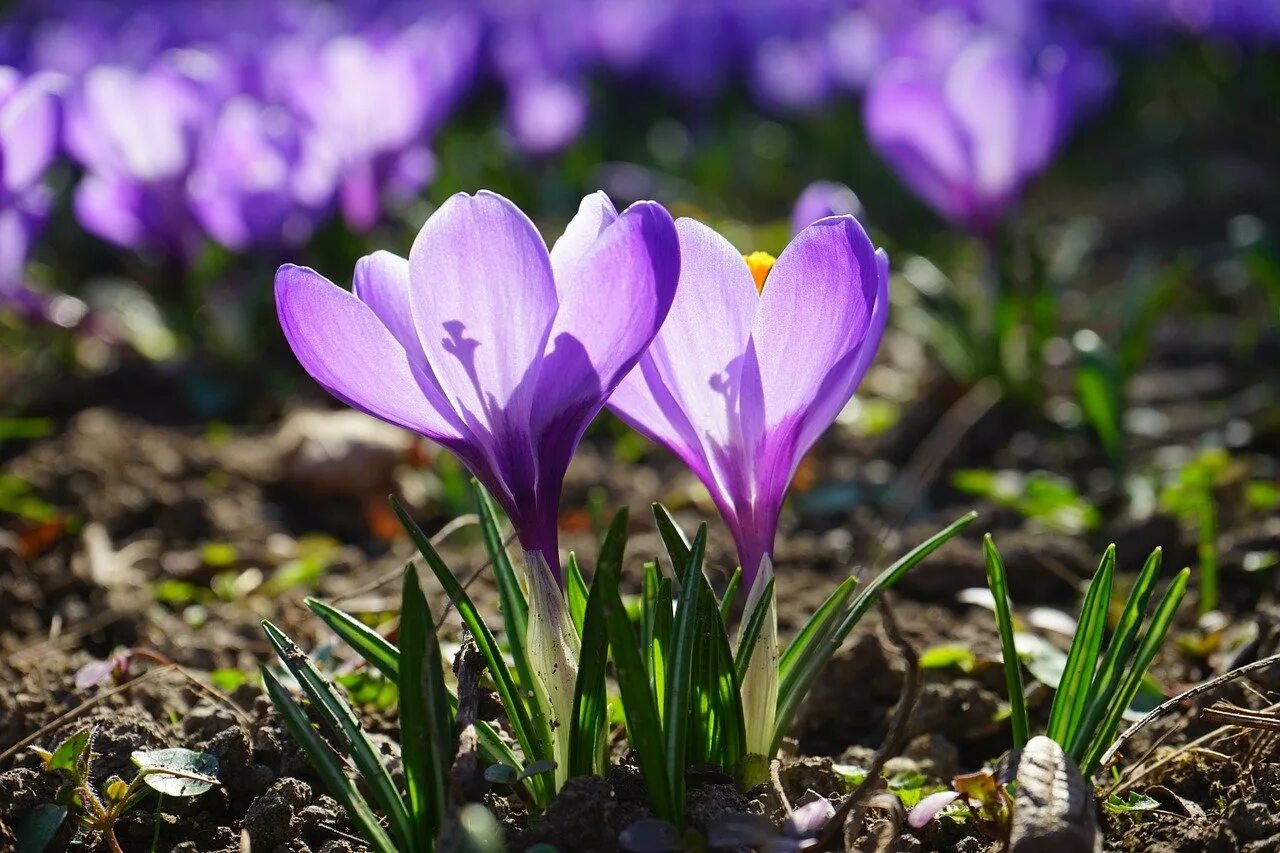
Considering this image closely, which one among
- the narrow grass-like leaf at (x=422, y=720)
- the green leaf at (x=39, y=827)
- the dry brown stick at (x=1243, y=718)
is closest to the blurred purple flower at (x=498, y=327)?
the narrow grass-like leaf at (x=422, y=720)

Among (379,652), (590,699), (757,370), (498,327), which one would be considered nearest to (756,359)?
(757,370)

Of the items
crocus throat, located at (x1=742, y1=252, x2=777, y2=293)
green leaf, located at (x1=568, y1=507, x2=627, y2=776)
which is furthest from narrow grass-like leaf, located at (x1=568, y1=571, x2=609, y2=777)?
crocus throat, located at (x1=742, y1=252, x2=777, y2=293)

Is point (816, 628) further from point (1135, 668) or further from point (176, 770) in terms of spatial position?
point (176, 770)

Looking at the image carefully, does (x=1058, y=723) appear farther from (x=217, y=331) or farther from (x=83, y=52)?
(x=83, y=52)

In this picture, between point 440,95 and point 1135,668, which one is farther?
point 440,95

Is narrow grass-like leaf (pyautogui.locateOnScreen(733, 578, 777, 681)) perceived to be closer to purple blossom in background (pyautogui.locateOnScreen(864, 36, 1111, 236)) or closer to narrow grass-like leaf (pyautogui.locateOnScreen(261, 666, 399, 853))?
narrow grass-like leaf (pyautogui.locateOnScreen(261, 666, 399, 853))
